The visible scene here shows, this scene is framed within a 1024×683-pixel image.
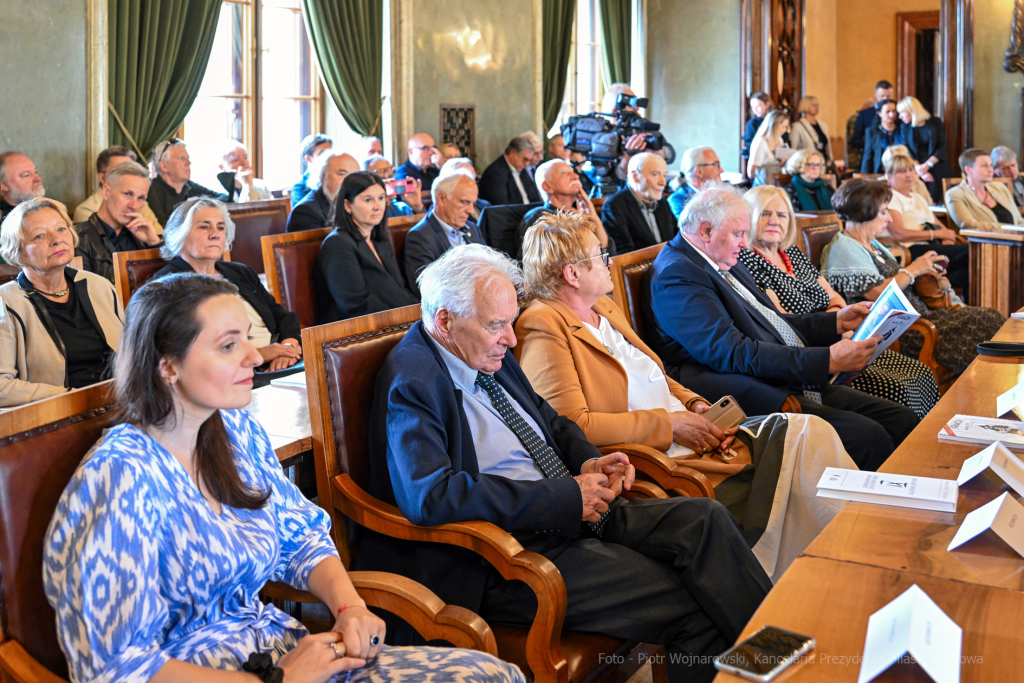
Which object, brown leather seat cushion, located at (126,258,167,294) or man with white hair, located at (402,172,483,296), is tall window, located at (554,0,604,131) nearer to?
man with white hair, located at (402,172,483,296)

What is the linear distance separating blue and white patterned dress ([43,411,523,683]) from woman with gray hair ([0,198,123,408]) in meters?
1.32

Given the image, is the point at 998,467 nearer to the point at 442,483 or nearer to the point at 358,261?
the point at 442,483

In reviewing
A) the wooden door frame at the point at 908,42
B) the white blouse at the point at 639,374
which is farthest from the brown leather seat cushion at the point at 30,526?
the wooden door frame at the point at 908,42

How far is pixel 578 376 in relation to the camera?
7.70ft

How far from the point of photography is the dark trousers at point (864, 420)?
272 cm

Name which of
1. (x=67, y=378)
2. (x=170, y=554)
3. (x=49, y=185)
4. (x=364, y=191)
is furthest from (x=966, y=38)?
(x=170, y=554)

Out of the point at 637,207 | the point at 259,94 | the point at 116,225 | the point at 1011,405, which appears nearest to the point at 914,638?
the point at 1011,405

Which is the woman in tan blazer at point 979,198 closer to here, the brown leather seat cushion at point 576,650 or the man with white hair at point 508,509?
the man with white hair at point 508,509

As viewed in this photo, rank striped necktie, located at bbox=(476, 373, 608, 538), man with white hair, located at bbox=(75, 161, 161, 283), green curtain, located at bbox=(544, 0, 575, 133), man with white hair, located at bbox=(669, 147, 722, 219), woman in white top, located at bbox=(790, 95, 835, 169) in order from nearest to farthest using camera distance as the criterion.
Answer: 1. striped necktie, located at bbox=(476, 373, 608, 538)
2. man with white hair, located at bbox=(75, 161, 161, 283)
3. man with white hair, located at bbox=(669, 147, 722, 219)
4. green curtain, located at bbox=(544, 0, 575, 133)
5. woman in white top, located at bbox=(790, 95, 835, 169)

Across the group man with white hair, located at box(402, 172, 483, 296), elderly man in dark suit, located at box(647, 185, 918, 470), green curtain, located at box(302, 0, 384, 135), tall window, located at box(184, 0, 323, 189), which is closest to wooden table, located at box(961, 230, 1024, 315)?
elderly man in dark suit, located at box(647, 185, 918, 470)

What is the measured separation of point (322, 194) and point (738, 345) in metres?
2.72

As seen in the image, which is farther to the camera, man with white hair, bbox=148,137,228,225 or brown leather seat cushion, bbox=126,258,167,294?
man with white hair, bbox=148,137,228,225

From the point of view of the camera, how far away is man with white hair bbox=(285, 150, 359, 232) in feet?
14.9

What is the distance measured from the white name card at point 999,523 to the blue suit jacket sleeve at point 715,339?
134 cm
